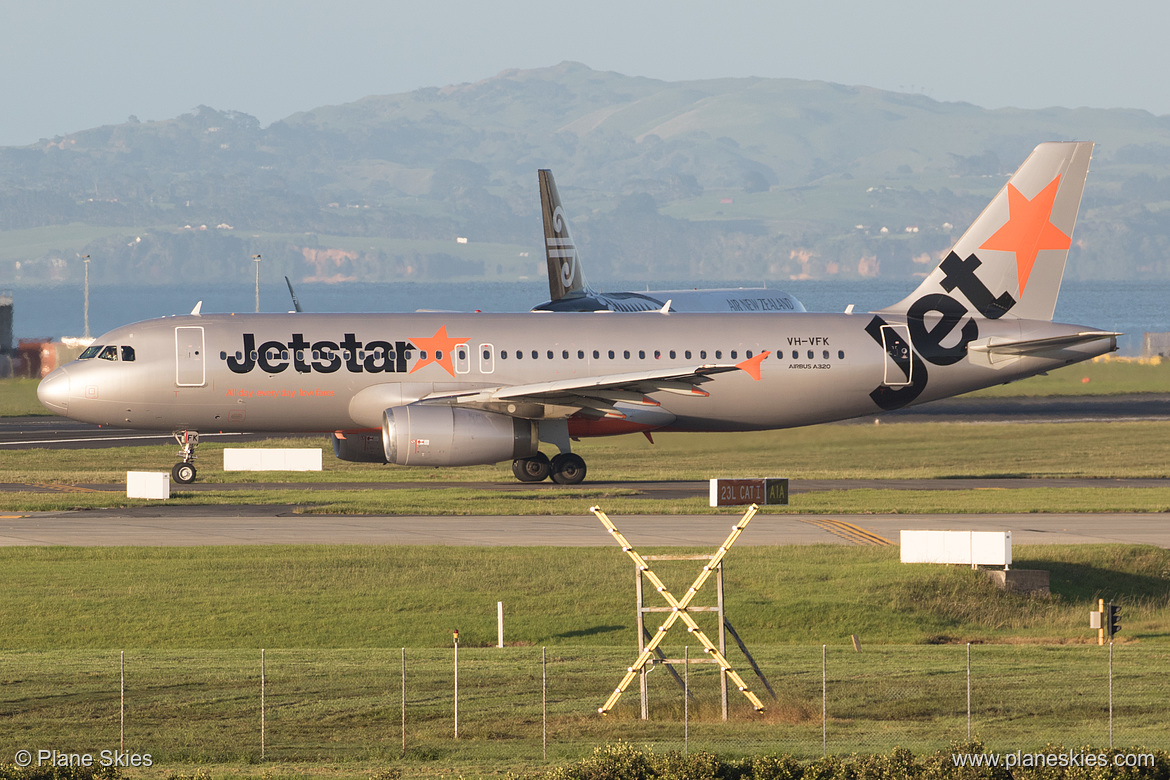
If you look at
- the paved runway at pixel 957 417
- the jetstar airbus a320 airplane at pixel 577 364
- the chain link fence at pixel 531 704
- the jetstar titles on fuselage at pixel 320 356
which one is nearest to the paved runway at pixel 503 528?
the jetstar airbus a320 airplane at pixel 577 364

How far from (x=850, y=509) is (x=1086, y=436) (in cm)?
2757

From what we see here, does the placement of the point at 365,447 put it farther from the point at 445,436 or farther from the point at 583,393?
the point at 583,393

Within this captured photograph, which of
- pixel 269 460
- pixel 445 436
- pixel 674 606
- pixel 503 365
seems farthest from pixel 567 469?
pixel 674 606

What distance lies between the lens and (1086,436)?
7162 cm

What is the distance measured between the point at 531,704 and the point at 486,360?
25159 mm

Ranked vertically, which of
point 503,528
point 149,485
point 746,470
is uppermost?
point 746,470

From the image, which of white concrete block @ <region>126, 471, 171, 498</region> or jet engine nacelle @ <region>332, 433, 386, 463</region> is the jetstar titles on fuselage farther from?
white concrete block @ <region>126, 471, 171, 498</region>

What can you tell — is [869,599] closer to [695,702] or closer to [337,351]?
[695,702]

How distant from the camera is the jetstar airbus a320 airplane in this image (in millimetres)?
50000

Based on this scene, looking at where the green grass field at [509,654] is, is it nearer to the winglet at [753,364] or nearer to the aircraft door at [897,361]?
the winglet at [753,364]

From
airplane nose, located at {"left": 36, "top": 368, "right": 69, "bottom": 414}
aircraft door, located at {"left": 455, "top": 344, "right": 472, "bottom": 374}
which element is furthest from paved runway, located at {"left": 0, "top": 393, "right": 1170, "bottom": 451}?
aircraft door, located at {"left": 455, "top": 344, "right": 472, "bottom": 374}

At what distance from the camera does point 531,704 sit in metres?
27.1

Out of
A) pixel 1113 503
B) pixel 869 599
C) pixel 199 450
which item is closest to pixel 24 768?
pixel 869 599

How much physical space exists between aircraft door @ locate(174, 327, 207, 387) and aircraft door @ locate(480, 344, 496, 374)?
30.0 feet
